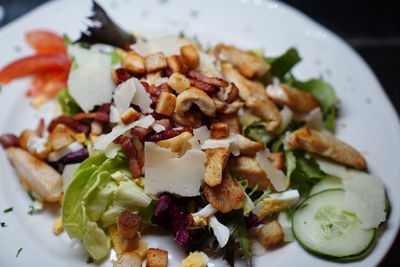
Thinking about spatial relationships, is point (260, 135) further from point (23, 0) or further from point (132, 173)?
point (23, 0)

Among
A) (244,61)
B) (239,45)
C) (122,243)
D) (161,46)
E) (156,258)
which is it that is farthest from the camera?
(239,45)

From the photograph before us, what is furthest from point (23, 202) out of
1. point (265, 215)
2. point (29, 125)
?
point (265, 215)

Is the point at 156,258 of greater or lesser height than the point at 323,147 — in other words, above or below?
below

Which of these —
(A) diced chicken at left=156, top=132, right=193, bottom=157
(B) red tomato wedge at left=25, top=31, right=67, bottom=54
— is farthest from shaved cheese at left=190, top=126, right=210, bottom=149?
(B) red tomato wedge at left=25, top=31, right=67, bottom=54

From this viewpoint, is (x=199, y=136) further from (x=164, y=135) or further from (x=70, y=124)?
(x=70, y=124)

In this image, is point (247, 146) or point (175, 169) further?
point (247, 146)

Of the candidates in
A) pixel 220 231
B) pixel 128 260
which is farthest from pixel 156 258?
pixel 220 231

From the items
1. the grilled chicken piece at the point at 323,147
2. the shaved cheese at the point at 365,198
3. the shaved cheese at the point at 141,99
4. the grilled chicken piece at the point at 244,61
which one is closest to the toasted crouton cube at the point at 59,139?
the shaved cheese at the point at 141,99
